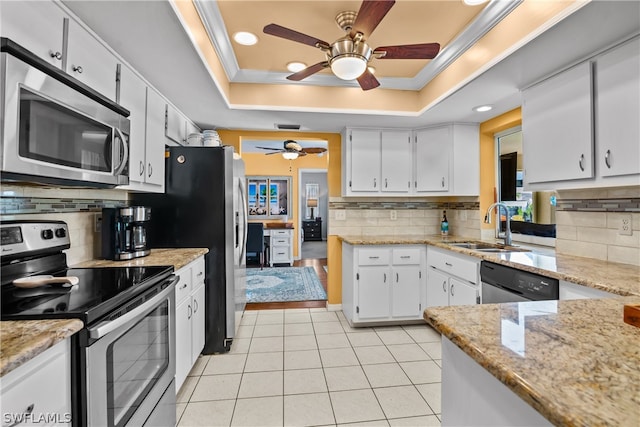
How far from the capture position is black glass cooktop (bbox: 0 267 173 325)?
95cm

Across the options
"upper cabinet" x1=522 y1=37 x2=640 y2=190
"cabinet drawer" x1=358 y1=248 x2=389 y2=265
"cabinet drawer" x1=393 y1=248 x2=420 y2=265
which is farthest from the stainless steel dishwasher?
"cabinet drawer" x1=358 y1=248 x2=389 y2=265

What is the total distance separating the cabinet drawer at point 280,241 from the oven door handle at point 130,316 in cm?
446

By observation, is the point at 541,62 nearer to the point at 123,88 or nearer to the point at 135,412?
the point at 123,88

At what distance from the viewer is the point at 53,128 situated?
116cm

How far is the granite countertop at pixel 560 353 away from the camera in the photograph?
49cm

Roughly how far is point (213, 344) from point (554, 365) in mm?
2471

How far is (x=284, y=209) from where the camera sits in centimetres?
693

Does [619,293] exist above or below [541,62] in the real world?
below

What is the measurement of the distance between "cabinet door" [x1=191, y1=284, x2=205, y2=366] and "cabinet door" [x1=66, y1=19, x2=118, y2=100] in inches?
55.5

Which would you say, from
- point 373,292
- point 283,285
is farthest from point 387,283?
point 283,285

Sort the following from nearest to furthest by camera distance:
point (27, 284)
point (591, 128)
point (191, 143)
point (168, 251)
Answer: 1. point (27, 284)
2. point (591, 128)
3. point (168, 251)
4. point (191, 143)

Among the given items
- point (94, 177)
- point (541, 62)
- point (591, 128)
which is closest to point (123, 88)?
point (94, 177)

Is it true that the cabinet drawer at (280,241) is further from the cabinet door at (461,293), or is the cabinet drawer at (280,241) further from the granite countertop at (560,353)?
the granite countertop at (560,353)

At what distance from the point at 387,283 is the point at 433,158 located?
4.75 feet
